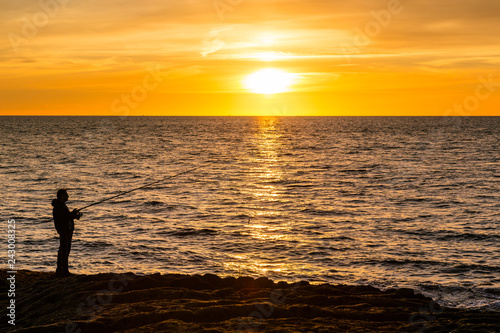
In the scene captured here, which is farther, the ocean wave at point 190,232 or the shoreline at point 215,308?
the ocean wave at point 190,232

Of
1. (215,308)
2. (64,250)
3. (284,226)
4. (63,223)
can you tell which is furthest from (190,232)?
(215,308)

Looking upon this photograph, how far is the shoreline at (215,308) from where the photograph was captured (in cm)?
790

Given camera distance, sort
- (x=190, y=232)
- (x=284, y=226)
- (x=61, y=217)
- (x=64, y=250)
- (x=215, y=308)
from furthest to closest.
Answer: (x=284, y=226)
(x=190, y=232)
(x=64, y=250)
(x=61, y=217)
(x=215, y=308)

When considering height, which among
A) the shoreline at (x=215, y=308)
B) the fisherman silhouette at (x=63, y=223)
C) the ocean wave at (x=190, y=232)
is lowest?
the shoreline at (x=215, y=308)

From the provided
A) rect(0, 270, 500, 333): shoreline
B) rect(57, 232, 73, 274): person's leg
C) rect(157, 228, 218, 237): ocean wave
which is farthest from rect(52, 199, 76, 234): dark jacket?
rect(157, 228, 218, 237): ocean wave

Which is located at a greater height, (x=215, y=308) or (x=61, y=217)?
(x=61, y=217)

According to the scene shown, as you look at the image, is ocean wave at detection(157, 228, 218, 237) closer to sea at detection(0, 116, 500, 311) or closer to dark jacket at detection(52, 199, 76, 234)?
sea at detection(0, 116, 500, 311)

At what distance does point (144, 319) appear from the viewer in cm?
803

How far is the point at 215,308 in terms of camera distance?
28.0 feet

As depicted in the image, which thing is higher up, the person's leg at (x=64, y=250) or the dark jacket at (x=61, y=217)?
the dark jacket at (x=61, y=217)

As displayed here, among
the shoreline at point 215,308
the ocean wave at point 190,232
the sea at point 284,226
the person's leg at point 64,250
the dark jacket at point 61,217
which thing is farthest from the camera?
the ocean wave at point 190,232

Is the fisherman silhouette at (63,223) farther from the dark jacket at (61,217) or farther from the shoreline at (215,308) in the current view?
the shoreline at (215,308)

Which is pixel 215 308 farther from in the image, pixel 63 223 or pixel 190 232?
pixel 190 232

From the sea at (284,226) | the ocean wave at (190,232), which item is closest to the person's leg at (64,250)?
the sea at (284,226)
